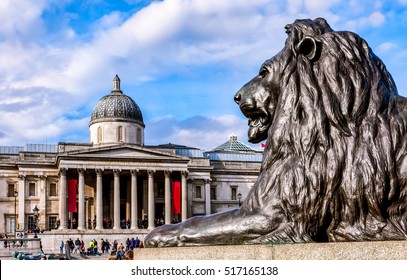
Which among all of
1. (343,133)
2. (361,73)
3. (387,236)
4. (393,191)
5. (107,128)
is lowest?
(387,236)

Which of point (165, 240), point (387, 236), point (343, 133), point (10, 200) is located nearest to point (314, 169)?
point (343, 133)

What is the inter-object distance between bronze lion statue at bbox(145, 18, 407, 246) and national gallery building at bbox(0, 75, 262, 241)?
47686 mm

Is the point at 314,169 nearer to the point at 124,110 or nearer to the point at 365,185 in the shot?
the point at 365,185

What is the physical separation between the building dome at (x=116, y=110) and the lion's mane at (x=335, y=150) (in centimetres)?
5573

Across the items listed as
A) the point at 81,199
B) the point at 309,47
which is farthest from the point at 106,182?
the point at 309,47

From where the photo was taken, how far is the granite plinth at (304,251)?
4.07 meters

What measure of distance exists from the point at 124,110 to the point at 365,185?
186 feet

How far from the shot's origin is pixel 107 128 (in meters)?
60.4

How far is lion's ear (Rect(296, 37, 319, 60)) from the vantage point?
16.7 feet

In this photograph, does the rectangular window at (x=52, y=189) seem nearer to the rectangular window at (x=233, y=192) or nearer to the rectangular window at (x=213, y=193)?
the rectangular window at (x=213, y=193)

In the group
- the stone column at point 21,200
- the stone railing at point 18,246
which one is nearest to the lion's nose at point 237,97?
the stone railing at point 18,246

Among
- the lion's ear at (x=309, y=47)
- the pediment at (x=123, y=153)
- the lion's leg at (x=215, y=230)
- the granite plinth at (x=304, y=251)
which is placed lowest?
the granite plinth at (x=304, y=251)

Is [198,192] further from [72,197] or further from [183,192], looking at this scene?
[72,197]

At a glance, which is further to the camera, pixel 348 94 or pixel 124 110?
pixel 124 110
